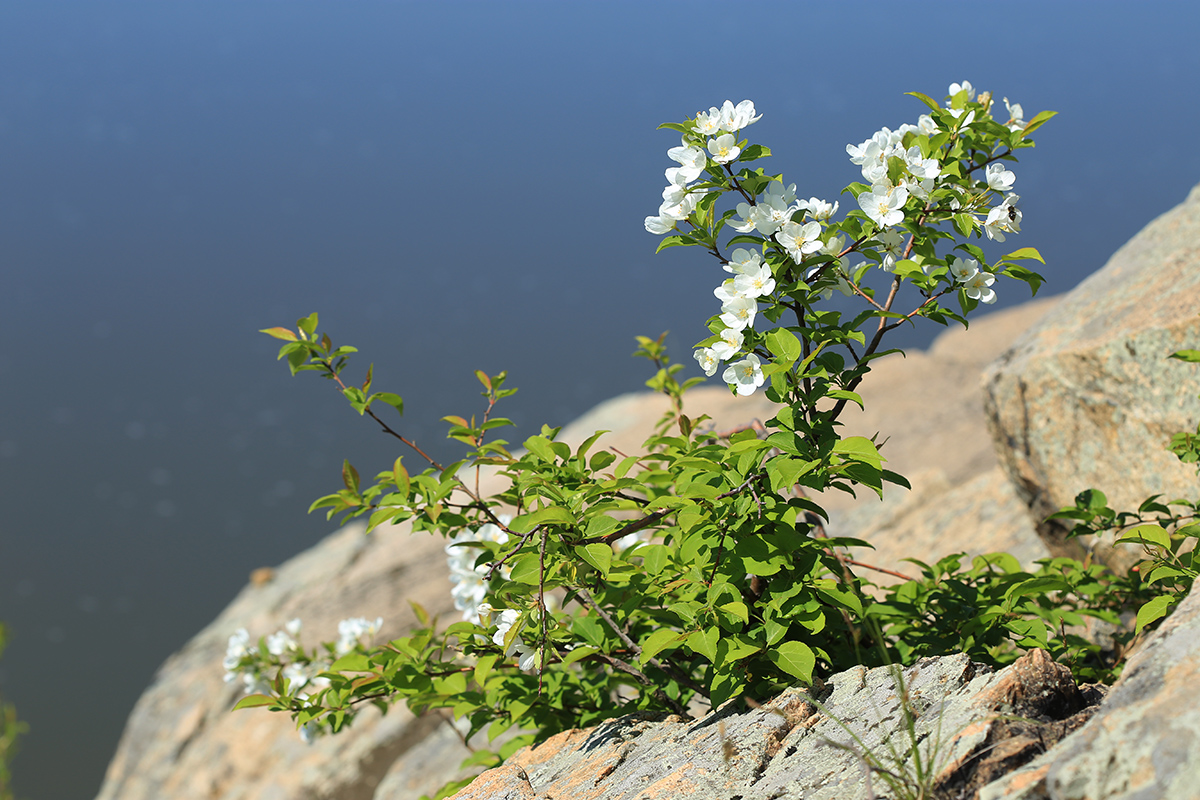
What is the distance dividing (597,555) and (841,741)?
652 millimetres

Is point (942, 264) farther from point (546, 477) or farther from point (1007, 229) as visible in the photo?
point (546, 477)

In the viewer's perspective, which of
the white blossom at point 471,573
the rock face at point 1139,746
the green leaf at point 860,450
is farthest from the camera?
the white blossom at point 471,573

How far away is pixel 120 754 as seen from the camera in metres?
7.06

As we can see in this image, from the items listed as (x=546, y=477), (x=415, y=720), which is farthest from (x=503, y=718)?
(x=415, y=720)

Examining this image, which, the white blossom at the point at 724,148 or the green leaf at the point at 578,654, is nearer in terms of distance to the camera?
the white blossom at the point at 724,148

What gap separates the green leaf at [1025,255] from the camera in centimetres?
199

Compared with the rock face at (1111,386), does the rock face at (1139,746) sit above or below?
below

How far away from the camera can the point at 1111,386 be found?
3.21m

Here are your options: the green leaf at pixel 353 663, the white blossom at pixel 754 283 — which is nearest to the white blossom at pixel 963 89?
the white blossom at pixel 754 283

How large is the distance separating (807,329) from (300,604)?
6.07 metres

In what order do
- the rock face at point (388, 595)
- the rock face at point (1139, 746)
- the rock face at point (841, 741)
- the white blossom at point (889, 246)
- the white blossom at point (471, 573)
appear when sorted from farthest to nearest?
the rock face at point (388, 595)
the white blossom at point (471, 573)
the white blossom at point (889, 246)
the rock face at point (841, 741)
the rock face at point (1139, 746)

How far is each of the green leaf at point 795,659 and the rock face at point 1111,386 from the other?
2.04 m

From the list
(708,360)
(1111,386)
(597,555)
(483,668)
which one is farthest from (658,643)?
(1111,386)

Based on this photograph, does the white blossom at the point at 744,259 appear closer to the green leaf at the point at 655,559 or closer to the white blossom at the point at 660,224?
the white blossom at the point at 660,224
